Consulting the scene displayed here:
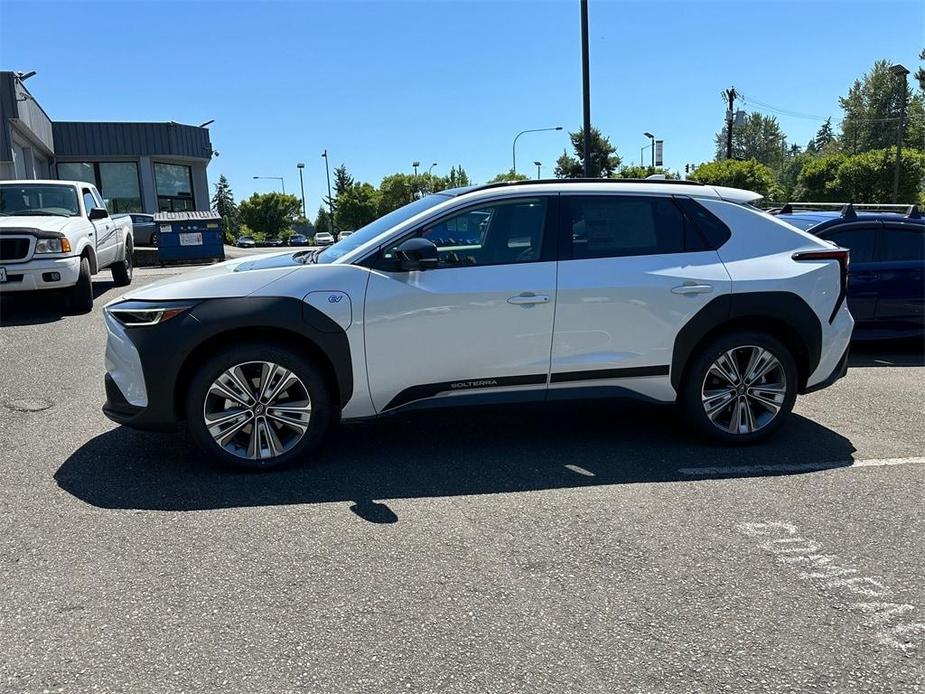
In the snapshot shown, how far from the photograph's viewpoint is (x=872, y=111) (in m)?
87.2

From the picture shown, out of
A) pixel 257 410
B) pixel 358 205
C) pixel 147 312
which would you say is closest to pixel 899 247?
pixel 257 410

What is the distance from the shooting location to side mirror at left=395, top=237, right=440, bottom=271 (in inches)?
→ 174

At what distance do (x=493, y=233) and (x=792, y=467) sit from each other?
240 cm

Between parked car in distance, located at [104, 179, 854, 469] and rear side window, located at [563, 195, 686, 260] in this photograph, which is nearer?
parked car in distance, located at [104, 179, 854, 469]

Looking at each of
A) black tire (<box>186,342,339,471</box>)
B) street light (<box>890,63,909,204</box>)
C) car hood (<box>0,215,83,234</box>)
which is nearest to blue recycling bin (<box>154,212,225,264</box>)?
car hood (<box>0,215,83,234</box>)

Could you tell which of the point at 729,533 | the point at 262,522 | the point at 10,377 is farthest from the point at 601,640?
the point at 10,377

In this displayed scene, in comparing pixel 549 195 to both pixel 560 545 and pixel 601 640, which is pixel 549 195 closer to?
pixel 560 545

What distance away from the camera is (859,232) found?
8.13 m

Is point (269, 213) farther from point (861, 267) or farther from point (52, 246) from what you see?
point (861, 267)

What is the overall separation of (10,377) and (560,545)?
570 cm

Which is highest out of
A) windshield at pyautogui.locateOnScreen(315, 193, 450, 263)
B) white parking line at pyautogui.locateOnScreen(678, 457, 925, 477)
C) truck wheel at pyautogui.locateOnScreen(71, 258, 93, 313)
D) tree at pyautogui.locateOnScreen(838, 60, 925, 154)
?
tree at pyautogui.locateOnScreen(838, 60, 925, 154)

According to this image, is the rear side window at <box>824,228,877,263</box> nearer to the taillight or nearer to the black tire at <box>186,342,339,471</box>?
the taillight

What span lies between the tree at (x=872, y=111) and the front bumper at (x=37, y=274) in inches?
3499

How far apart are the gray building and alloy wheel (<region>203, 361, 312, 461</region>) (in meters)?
31.7
